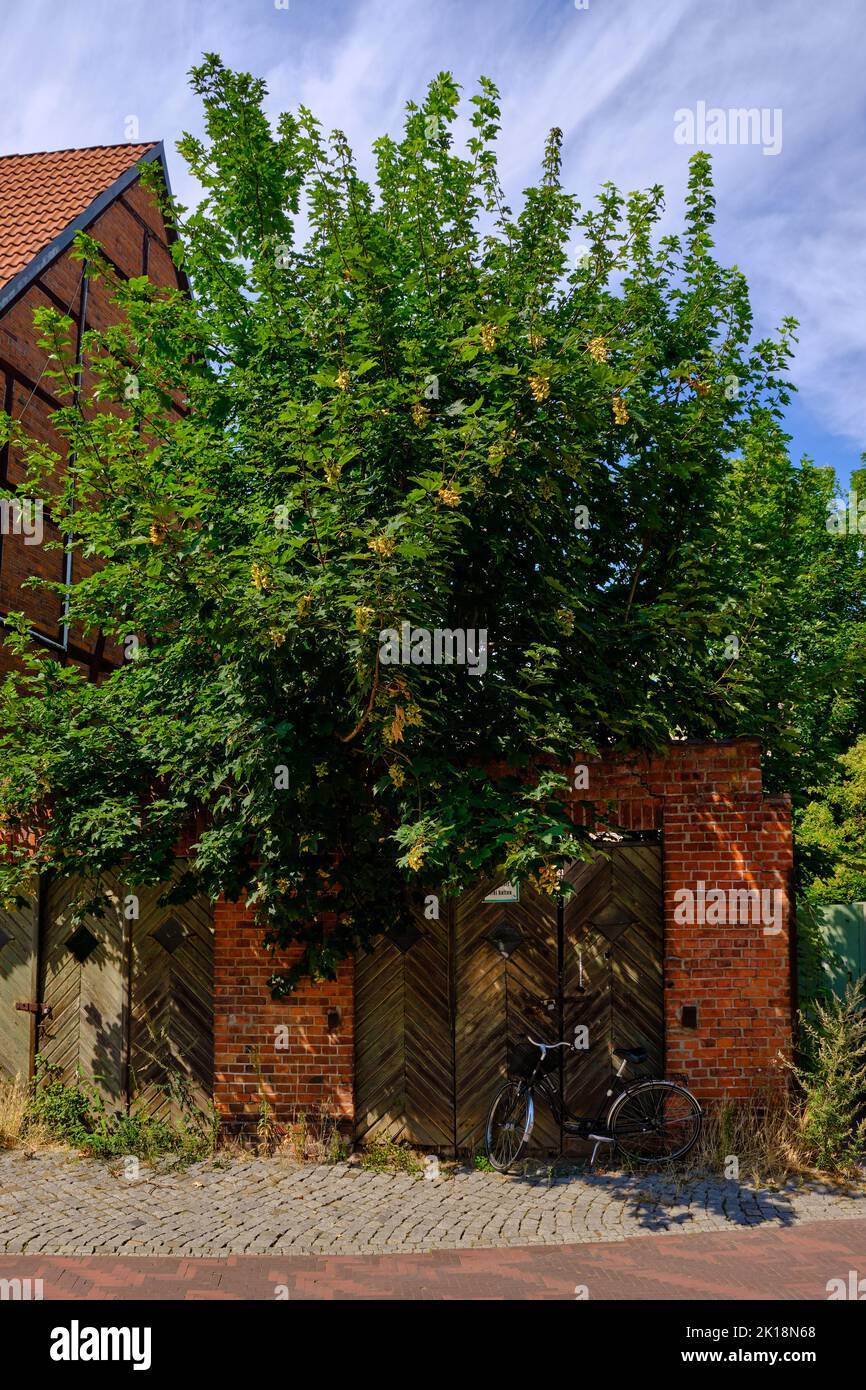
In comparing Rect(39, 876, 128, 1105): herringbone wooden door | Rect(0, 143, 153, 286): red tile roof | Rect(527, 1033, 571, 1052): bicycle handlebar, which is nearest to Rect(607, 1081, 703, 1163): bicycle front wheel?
Rect(527, 1033, 571, 1052): bicycle handlebar

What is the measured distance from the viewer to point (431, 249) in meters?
7.98

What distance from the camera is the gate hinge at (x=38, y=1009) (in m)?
9.12

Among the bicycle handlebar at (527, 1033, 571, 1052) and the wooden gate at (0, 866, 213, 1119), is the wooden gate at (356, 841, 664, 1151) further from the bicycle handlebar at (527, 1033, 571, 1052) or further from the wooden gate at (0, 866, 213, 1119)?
the wooden gate at (0, 866, 213, 1119)

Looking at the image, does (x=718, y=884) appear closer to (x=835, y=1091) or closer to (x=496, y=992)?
(x=835, y=1091)

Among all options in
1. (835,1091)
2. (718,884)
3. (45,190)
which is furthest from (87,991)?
(45,190)

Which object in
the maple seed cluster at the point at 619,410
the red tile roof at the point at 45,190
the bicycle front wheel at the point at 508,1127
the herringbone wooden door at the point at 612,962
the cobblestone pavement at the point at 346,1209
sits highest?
the red tile roof at the point at 45,190

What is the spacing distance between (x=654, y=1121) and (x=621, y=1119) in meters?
0.24

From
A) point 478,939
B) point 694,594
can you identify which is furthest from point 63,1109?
point 694,594

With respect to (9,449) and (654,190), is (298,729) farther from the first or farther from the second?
(9,449)

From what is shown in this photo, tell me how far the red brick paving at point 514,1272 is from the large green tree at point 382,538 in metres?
2.19

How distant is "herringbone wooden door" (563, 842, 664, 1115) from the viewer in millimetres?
8273

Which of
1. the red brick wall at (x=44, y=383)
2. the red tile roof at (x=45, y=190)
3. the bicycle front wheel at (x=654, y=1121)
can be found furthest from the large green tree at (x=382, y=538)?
the red tile roof at (x=45, y=190)

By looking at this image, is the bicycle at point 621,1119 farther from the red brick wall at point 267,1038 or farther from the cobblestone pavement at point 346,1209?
the red brick wall at point 267,1038

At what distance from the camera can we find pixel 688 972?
27.0 ft
